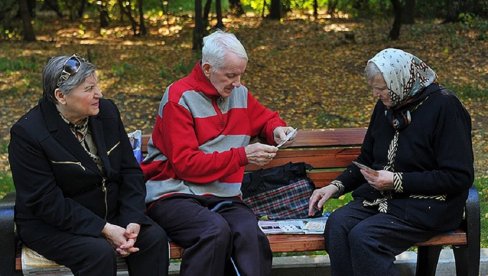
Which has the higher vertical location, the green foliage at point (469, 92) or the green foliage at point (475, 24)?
the green foliage at point (475, 24)

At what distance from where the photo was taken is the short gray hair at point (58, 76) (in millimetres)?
3475

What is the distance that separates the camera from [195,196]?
387 cm

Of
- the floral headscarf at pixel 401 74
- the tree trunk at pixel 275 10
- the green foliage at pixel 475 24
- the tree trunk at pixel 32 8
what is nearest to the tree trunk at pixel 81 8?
the tree trunk at pixel 32 8

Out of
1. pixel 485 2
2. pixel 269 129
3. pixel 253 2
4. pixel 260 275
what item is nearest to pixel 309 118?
pixel 269 129

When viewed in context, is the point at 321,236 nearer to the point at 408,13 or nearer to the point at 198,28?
the point at 198,28

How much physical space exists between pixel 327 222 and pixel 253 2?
15812 mm

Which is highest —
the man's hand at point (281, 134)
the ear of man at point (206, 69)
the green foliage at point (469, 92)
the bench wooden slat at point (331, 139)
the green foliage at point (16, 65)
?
the ear of man at point (206, 69)

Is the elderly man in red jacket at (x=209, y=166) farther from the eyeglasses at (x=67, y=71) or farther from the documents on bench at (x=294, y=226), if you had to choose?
the eyeglasses at (x=67, y=71)

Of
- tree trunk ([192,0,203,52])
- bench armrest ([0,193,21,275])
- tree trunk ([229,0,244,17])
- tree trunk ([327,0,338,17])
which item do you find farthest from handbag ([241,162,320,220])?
tree trunk ([229,0,244,17])

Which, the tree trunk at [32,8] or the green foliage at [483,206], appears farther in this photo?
the tree trunk at [32,8]

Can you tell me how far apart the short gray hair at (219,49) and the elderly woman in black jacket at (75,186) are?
61 cm

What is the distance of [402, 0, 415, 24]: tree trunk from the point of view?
623 inches

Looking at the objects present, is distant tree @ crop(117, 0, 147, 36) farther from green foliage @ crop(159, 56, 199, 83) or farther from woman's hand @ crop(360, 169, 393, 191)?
woman's hand @ crop(360, 169, 393, 191)

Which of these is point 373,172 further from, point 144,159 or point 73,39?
point 73,39
